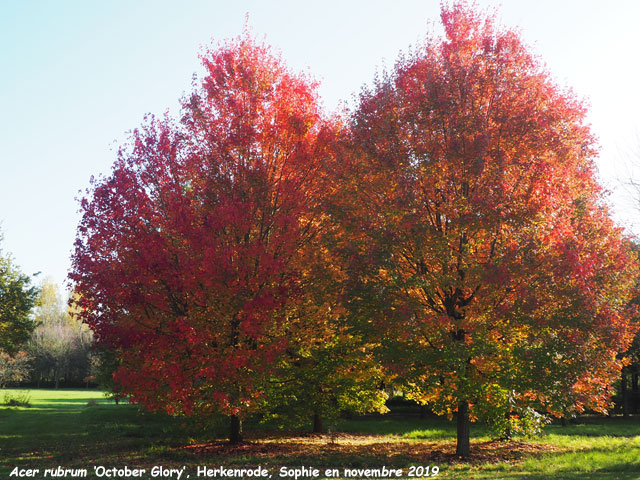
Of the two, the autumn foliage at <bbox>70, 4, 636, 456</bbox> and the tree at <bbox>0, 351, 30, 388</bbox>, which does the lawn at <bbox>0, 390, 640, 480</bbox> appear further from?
the tree at <bbox>0, 351, 30, 388</bbox>

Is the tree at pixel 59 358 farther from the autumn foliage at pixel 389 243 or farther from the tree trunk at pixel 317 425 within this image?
the autumn foliage at pixel 389 243

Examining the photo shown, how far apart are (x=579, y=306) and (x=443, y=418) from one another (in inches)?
928

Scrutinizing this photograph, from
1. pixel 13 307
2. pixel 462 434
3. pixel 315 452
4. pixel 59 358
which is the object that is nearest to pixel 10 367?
pixel 59 358

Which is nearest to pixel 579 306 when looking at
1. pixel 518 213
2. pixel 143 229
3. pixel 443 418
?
pixel 518 213

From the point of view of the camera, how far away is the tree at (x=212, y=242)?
47.6ft

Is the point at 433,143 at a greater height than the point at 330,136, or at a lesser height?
lesser

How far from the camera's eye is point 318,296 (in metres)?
16.2

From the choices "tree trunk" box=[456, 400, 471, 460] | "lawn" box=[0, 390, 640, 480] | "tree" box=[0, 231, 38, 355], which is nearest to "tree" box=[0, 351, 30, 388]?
"tree" box=[0, 231, 38, 355]

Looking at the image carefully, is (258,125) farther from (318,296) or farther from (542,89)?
(542,89)

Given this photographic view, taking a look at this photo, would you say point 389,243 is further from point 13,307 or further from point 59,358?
point 59,358

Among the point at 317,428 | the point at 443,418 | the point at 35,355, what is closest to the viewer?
the point at 317,428

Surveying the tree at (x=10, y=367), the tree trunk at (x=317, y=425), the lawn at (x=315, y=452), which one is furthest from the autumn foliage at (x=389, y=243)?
the tree at (x=10, y=367)

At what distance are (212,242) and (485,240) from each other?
336 inches

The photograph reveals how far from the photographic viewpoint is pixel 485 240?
48.9 ft
